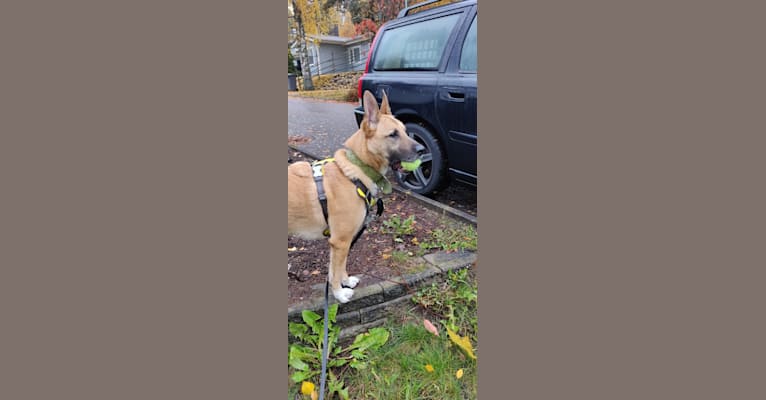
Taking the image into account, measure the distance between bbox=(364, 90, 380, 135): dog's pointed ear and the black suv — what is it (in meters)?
0.34

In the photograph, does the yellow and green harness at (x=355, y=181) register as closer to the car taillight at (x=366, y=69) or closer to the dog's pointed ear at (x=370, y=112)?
the dog's pointed ear at (x=370, y=112)

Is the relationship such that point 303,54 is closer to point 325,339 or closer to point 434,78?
point 434,78

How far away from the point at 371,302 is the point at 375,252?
0.61m

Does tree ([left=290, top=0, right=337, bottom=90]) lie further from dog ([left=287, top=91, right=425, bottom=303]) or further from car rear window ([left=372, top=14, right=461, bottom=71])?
car rear window ([left=372, top=14, right=461, bottom=71])

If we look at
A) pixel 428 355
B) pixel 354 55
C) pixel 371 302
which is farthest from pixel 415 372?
pixel 354 55

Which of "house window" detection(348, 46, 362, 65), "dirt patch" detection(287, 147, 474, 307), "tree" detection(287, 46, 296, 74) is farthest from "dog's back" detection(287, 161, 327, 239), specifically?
"house window" detection(348, 46, 362, 65)

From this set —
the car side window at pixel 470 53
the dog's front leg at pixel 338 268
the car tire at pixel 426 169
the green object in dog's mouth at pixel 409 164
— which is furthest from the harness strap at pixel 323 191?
the car side window at pixel 470 53

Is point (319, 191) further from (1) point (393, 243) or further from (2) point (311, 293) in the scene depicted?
(1) point (393, 243)

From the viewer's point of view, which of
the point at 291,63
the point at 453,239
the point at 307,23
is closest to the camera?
the point at 291,63

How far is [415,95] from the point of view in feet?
9.07

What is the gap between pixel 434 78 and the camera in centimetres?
268

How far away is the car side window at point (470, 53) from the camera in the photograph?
2347mm

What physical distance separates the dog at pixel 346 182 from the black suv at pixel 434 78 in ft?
1.14

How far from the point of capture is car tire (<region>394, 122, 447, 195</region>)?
2.89 metres
